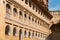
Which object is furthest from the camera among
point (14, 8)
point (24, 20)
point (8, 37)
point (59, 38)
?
point (59, 38)

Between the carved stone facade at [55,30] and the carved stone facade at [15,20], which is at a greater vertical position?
the carved stone facade at [15,20]

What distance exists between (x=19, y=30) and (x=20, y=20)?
132 cm

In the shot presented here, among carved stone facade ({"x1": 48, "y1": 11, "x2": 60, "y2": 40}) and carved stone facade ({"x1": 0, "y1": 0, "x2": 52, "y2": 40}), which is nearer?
carved stone facade ({"x1": 0, "y1": 0, "x2": 52, "y2": 40})

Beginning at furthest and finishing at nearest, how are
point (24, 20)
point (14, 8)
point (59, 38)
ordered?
1. point (59, 38)
2. point (24, 20)
3. point (14, 8)

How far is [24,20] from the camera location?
30.1 metres

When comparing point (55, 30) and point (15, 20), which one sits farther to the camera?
point (55, 30)

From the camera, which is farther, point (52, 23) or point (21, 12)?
point (52, 23)

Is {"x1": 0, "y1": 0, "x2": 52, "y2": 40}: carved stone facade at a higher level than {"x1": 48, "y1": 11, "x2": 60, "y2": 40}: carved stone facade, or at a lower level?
higher

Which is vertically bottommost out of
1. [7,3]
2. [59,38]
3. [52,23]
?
[59,38]

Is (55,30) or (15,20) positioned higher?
(15,20)

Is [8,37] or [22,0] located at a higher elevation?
[22,0]

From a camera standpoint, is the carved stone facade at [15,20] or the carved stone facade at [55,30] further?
the carved stone facade at [55,30]

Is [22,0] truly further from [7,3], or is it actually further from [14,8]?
[7,3]

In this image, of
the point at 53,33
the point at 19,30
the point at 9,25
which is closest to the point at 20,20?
the point at 19,30
